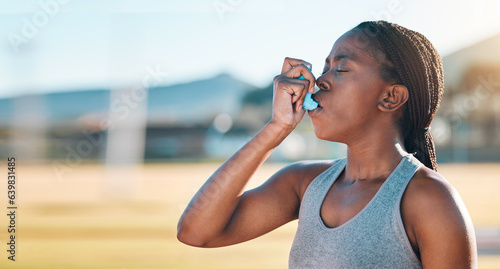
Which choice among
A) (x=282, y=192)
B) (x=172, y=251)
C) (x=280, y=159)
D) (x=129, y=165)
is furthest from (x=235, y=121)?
(x=282, y=192)

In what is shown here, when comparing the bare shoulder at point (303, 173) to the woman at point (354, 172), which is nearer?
the woman at point (354, 172)

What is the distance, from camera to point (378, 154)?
1.42 m

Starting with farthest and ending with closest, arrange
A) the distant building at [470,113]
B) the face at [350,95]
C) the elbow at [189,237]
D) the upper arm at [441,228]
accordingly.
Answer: the distant building at [470,113], the elbow at [189,237], the face at [350,95], the upper arm at [441,228]

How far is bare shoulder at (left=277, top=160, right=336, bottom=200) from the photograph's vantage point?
155 centimetres

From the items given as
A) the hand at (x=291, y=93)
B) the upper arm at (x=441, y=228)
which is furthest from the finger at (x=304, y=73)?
the upper arm at (x=441, y=228)

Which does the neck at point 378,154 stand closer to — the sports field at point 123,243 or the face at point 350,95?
the face at point 350,95

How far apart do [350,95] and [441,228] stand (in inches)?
15.6

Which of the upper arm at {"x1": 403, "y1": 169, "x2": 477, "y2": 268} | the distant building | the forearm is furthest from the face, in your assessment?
the distant building

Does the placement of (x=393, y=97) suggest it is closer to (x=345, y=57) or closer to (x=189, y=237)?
(x=345, y=57)

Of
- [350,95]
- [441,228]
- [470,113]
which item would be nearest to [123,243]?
[350,95]

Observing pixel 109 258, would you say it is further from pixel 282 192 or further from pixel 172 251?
pixel 282 192

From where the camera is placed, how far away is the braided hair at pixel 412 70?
4.56 feet

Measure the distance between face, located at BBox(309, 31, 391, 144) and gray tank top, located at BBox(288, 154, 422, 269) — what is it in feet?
0.49

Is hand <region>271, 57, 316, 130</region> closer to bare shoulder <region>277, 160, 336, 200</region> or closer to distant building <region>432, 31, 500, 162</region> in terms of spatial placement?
bare shoulder <region>277, 160, 336, 200</region>
